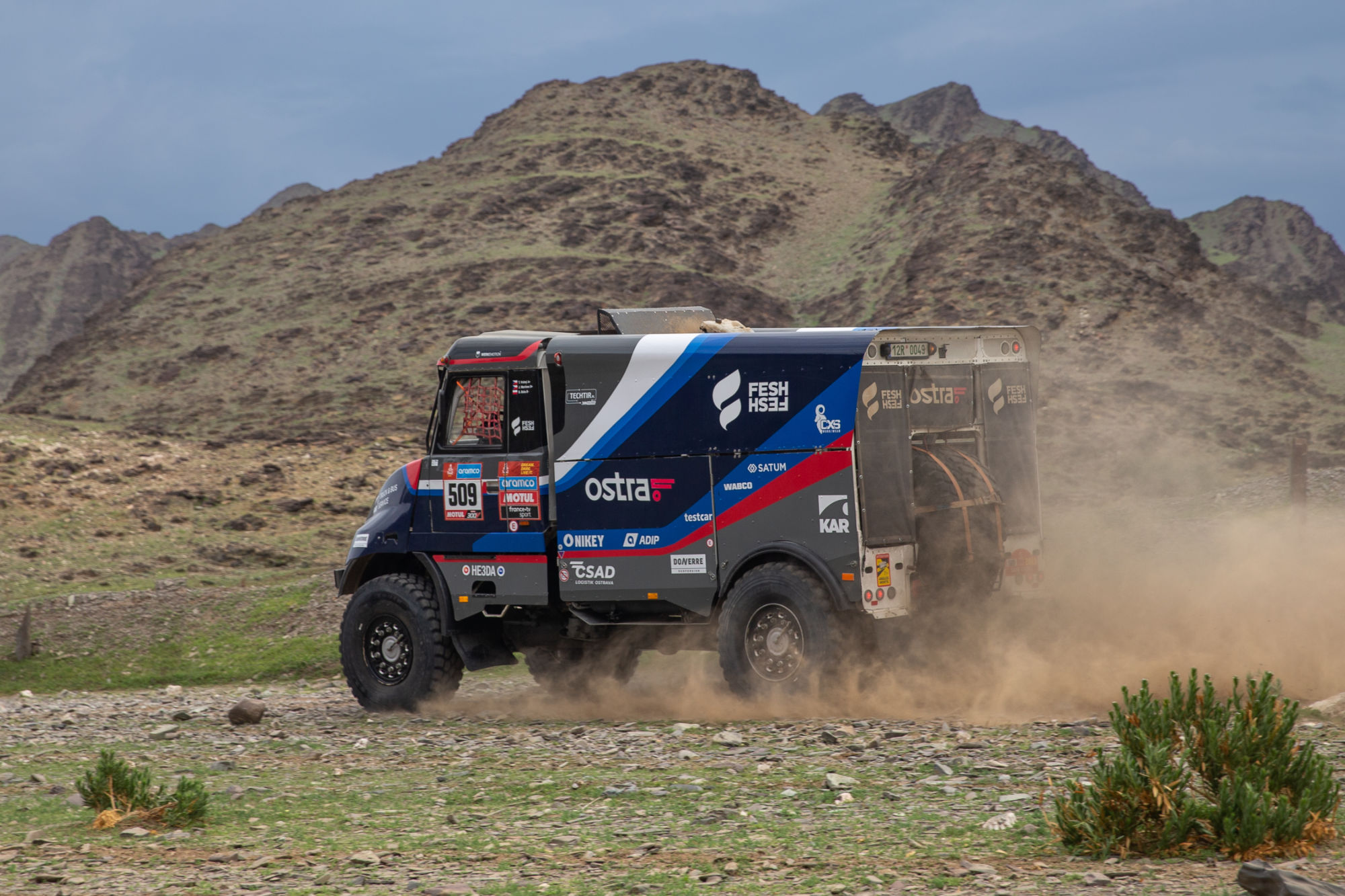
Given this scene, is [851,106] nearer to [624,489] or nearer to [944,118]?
[944,118]

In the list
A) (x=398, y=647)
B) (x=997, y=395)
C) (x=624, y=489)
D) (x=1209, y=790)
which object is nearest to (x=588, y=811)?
(x=1209, y=790)

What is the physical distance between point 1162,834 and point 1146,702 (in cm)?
76

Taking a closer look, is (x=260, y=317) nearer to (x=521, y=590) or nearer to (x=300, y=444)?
(x=300, y=444)

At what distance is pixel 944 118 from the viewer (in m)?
184

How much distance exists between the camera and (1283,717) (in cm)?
659

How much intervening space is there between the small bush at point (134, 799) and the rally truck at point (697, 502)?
5.02 m

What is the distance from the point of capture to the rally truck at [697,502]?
11.5m

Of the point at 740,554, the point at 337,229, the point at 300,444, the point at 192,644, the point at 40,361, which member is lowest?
the point at 192,644

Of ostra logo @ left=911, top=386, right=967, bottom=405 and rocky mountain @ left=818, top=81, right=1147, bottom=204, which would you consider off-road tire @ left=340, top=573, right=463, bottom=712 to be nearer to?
ostra logo @ left=911, top=386, right=967, bottom=405

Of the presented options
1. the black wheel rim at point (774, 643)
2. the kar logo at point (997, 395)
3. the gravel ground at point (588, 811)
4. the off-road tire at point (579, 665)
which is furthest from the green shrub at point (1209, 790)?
the off-road tire at point (579, 665)

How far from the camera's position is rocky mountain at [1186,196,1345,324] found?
106 meters

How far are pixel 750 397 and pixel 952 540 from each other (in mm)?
2355

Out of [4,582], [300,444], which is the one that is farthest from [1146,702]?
[300,444]

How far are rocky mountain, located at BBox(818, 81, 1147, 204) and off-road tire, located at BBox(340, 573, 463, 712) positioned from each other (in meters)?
168
